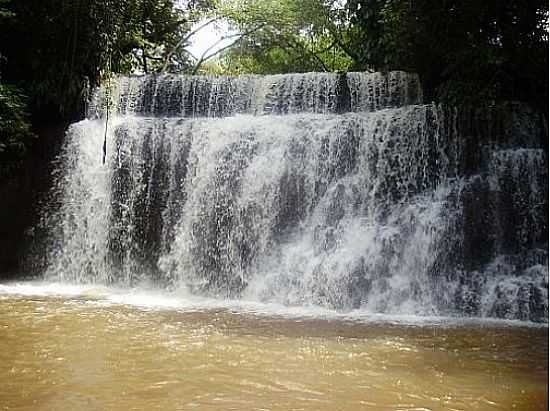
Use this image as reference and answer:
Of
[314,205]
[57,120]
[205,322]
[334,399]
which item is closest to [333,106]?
[314,205]

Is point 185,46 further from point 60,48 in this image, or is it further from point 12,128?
point 12,128

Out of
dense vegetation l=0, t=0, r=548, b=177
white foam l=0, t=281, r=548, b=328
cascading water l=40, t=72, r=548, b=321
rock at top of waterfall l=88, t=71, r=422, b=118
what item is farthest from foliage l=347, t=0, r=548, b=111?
white foam l=0, t=281, r=548, b=328

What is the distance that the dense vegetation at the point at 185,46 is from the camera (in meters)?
10.8

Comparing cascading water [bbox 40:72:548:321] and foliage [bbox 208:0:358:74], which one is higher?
Answer: foliage [bbox 208:0:358:74]

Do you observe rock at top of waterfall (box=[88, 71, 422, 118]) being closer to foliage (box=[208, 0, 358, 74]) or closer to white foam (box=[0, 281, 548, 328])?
white foam (box=[0, 281, 548, 328])

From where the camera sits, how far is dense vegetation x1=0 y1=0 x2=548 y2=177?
10.8m

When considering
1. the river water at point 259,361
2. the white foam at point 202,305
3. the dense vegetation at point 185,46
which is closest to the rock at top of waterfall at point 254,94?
the dense vegetation at point 185,46

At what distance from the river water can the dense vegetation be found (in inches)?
195

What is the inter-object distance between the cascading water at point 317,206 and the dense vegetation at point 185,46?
0.76m

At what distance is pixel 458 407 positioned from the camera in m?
A: 4.08

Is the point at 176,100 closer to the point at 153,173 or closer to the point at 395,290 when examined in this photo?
the point at 153,173

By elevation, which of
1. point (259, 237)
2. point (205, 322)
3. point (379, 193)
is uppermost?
point (379, 193)

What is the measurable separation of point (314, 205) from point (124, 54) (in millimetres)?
7491

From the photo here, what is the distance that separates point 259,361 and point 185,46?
16196mm
